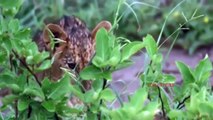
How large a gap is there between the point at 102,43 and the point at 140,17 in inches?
208

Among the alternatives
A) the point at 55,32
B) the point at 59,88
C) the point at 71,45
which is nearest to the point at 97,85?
the point at 59,88

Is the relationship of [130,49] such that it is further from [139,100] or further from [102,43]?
[139,100]

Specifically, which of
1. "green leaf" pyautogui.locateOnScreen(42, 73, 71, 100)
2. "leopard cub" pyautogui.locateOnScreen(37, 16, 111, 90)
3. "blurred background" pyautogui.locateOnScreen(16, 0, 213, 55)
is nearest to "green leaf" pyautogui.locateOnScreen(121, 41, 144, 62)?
"green leaf" pyautogui.locateOnScreen(42, 73, 71, 100)

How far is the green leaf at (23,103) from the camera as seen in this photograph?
109 inches

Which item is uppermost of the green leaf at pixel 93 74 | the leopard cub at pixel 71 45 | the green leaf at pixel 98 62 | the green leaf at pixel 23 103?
the green leaf at pixel 98 62

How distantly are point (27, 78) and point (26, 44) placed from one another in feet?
0.43

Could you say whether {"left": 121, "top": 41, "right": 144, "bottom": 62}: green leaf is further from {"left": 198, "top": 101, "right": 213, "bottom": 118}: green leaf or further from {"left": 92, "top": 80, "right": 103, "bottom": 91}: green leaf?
{"left": 198, "top": 101, "right": 213, "bottom": 118}: green leaf

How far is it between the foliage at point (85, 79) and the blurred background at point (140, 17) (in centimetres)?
457

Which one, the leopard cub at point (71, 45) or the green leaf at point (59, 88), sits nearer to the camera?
the green leaf at point (59, 88)

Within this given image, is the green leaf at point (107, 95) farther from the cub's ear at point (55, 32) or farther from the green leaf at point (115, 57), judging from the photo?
the cub's ear at point (55, 32)

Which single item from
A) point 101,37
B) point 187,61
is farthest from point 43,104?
point 187,61

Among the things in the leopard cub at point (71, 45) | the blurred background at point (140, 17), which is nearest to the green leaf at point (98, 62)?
the leopard cub at point (71, 45)

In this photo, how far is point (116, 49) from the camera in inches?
107

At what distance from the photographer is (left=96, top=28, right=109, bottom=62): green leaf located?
8.91ft
